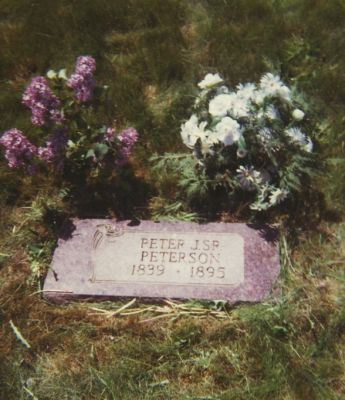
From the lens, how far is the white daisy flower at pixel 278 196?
10.1 feet

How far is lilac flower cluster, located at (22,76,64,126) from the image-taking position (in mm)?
2955

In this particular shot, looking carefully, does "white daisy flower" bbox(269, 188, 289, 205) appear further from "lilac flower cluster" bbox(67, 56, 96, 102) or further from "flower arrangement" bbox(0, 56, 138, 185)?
"lilac flower cluster" bbox(67, 56, 96, 102)

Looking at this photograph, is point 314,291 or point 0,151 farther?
point 0,151

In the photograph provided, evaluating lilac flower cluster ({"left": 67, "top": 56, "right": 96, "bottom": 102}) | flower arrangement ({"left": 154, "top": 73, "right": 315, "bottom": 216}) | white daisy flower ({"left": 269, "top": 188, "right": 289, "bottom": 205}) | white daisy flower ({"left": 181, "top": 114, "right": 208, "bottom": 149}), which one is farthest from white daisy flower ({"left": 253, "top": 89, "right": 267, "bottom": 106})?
lilac flower cluster ({"left": 67, "top": 56, "right": 96, "bottom": 102})

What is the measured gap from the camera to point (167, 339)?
2.93m

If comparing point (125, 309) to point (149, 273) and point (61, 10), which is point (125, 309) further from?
point (61, 10)

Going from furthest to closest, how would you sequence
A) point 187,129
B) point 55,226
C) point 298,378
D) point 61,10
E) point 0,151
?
point 61,10
point 0,151
point 55,226
point 187,129
point 298,378

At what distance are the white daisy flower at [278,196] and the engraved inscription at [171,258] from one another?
30cm

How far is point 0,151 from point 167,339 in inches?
69.6

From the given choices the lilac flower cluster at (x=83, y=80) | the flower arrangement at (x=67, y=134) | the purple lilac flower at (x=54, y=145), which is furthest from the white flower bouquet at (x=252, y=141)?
the purple lilac flower at (x=54, y=145)

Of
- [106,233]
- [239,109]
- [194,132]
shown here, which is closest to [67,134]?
[106,233]

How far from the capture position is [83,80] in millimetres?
3049

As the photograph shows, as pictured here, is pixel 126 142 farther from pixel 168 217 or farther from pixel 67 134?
pixel 168 217

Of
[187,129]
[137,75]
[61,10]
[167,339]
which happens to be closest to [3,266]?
[167,339]
